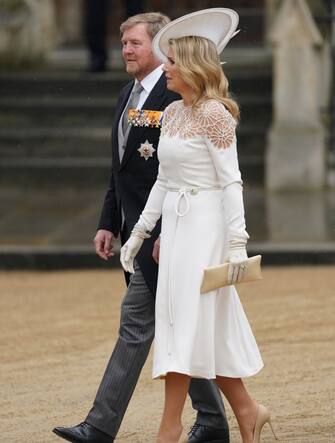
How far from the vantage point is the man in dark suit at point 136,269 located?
19.4 feet

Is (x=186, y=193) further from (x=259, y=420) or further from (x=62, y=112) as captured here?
(x=62, y=112)

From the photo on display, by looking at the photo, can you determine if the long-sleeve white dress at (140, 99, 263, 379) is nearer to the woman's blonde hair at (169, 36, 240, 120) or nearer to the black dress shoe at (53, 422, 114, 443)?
the woman's blonde hair at (169, 36, 240, 120)

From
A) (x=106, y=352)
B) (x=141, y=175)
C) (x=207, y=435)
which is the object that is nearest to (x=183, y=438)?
(x=207, y=435)

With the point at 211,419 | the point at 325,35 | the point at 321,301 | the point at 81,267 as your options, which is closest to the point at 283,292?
the point at 321,301

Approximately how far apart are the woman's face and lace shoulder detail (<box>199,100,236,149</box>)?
0.13 m

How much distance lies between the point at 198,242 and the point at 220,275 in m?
0.18

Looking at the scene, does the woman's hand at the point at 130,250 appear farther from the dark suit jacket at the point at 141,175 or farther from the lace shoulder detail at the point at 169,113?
the lace shoulder detail at the point at 169,113

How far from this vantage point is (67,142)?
15.1 m

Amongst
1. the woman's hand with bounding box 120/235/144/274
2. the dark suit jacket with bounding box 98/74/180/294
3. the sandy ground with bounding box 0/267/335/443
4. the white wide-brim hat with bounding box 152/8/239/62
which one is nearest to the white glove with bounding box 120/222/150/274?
the woman's hand with bounding box 120/235/144/274

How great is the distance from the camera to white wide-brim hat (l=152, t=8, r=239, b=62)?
5574 millimetres

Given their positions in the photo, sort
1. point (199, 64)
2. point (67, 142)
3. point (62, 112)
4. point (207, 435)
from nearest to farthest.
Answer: point (199, 64)
point (207, 435)
point (67, 142)
point (62, 112)

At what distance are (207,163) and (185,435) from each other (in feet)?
3.63

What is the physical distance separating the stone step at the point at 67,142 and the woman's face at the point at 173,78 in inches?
357

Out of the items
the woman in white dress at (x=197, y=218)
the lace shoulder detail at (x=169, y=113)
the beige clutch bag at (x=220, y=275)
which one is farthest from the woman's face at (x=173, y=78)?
the beige clutch bag at (x=220, y=275)
